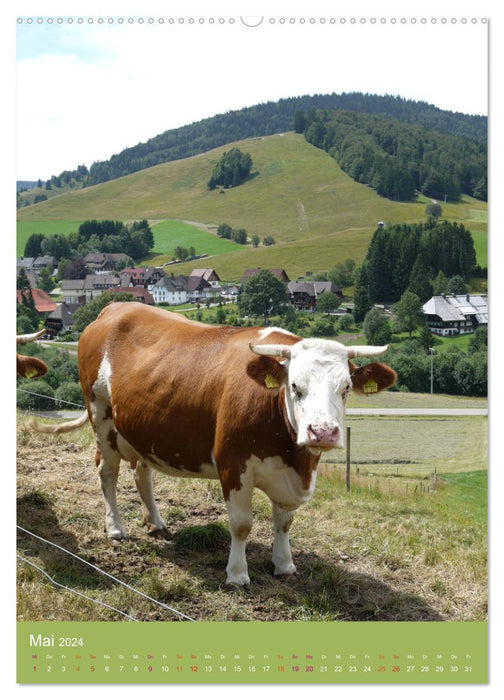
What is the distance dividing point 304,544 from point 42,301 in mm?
3456

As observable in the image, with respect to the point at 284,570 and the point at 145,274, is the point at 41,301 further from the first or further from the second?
the point at 284,570

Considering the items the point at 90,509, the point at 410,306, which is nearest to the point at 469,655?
the point at 410,306

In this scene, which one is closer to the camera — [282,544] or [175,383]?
[175,383]

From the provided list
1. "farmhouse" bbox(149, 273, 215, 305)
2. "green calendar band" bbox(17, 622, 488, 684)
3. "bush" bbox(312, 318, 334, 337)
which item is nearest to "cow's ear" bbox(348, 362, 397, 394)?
"bush" bbox(312, 318, 334, 337)

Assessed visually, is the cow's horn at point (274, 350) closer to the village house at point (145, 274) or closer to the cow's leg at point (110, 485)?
the village house at point (145, 274)

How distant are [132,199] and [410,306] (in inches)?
130

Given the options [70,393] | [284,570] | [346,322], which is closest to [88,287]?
[70,393]

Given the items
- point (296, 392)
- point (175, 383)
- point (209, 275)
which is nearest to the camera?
point (296, 392)

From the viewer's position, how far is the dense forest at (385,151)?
694cm

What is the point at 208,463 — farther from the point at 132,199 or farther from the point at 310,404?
the point at 132,199

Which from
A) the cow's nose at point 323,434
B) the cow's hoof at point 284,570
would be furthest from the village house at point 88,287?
the cow's nose at point 323,434

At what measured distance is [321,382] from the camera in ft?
16.4

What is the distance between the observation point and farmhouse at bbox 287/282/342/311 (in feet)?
22.1

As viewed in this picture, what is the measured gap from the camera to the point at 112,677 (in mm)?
4906
